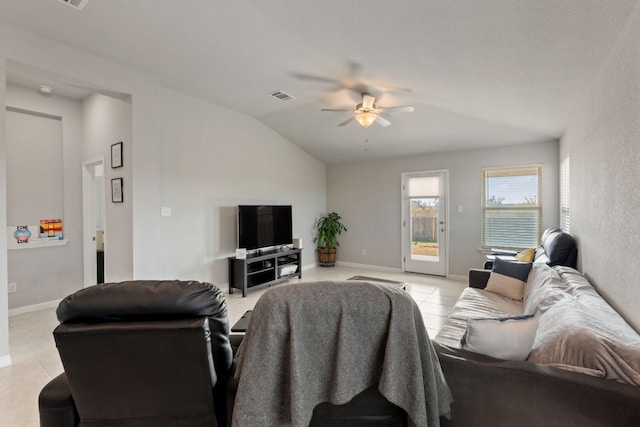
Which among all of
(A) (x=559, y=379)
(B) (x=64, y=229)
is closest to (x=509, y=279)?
(A) (x=559, y=379)

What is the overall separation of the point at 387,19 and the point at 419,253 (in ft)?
15.4

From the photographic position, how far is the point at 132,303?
1.17 m

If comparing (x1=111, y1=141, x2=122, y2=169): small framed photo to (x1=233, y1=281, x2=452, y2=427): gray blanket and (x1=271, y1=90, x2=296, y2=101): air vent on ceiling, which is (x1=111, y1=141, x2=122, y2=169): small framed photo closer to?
(x1=271, y1=90, x2=296, y2=101): air vent on ceiling

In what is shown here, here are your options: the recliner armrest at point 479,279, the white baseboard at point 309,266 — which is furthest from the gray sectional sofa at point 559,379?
the white baseboard at point 309,266

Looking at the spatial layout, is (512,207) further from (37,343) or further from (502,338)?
(37,343)

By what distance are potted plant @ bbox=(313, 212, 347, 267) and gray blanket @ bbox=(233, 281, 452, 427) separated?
551cm

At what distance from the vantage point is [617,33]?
1.68 metres

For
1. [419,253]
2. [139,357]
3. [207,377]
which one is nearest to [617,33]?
[207,377]

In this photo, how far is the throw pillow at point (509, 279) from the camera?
3.01m

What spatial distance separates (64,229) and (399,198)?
5524 mm

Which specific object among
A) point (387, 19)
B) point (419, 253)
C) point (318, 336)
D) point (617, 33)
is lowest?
point (419, 253)

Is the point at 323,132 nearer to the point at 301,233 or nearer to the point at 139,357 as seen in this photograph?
the point at 301,233

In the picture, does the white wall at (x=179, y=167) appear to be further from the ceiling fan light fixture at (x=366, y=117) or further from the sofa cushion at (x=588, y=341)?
the sofa cushion at (x=588, y=341)

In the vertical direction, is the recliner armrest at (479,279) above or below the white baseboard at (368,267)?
above
